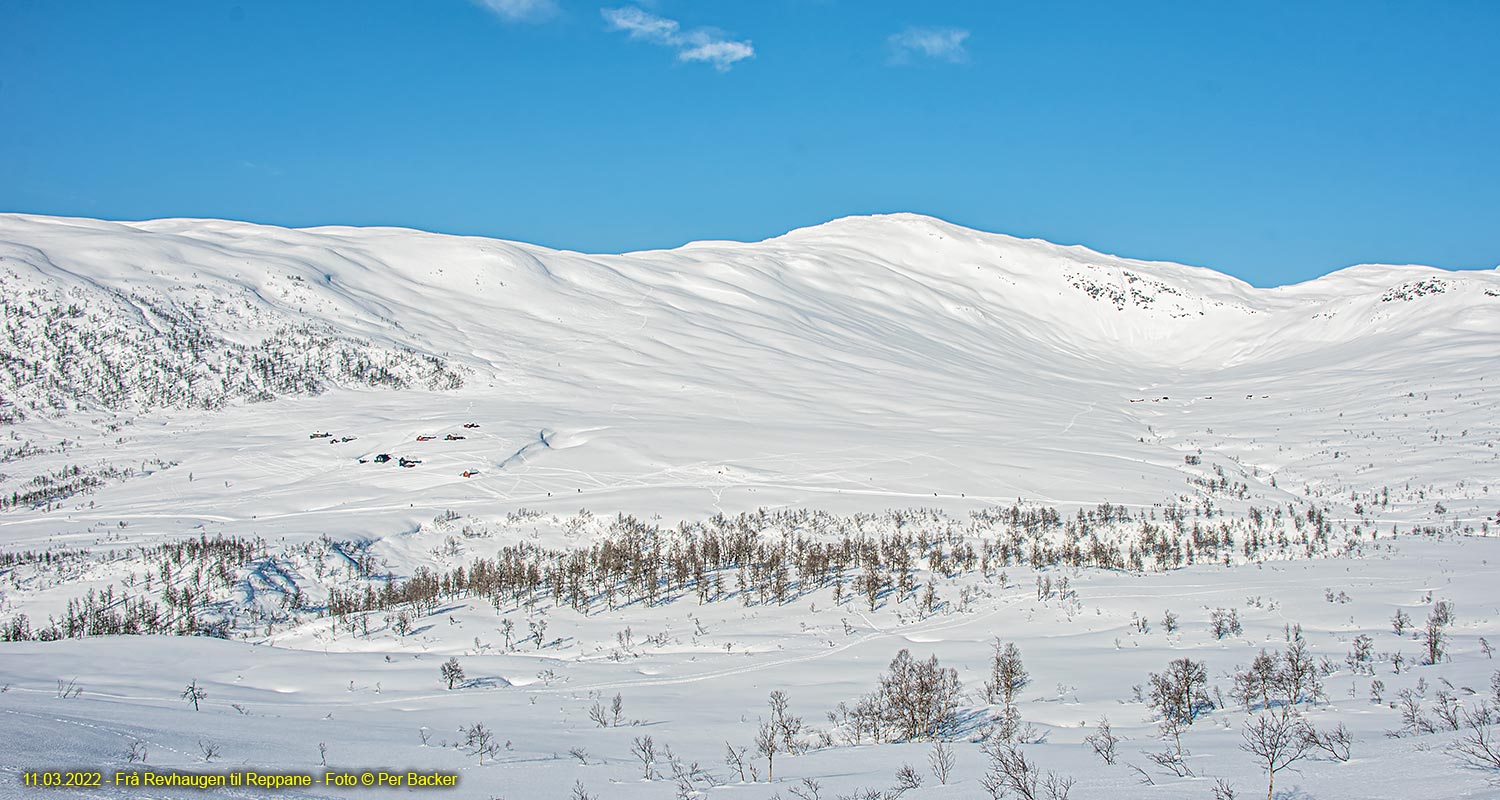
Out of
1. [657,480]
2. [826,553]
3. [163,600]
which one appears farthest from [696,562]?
[657,480]

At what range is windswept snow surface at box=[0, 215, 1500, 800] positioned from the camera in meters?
14.0

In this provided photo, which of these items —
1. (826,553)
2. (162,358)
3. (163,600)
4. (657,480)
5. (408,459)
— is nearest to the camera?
(163,600)

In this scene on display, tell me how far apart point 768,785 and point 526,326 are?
10864 cm

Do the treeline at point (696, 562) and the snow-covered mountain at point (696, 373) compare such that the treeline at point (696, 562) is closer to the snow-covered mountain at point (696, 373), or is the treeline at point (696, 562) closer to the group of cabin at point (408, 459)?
the snow-covered mountain at point (696, 373)

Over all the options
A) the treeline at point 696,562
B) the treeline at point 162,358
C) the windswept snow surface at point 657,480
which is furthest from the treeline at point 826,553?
the treeline at point 162,358

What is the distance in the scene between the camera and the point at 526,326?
114375 millimetres

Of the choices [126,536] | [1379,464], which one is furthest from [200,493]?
[1379,464]

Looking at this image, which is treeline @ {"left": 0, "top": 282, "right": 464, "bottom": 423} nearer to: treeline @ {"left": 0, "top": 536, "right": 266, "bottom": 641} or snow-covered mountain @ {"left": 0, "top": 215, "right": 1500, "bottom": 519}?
snow-covered mountain @ {"left": 0, "top": 215, "right": 1500, "bottom": 519}

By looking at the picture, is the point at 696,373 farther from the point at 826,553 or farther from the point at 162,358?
the point at 826,553

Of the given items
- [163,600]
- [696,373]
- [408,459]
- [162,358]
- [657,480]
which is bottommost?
[163,600]

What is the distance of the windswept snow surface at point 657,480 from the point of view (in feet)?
46.1

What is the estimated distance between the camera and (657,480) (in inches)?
2298

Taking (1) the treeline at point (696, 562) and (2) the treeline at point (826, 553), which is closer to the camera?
(1) the treeline at point (696, 562)

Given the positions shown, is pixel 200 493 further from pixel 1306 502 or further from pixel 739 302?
pixel 739 302
